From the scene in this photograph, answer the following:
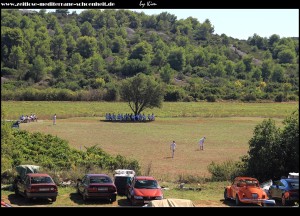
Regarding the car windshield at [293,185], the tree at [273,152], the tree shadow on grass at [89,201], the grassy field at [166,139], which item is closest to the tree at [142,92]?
the grassy field at [166,139]

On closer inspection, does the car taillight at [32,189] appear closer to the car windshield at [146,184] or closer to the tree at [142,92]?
the car windshield at [146,184]

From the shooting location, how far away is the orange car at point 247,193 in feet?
57.8

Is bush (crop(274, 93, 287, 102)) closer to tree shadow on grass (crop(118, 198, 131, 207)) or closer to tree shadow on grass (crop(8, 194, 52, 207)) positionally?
tree shadow on grass (crop(118, 198, 131, 207))

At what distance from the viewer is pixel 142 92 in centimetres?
7738

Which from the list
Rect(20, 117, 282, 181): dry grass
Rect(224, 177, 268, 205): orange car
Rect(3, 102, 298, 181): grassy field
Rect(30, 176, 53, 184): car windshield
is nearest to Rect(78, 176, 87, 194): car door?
Rect(30, 176, 53, 184): car windshield

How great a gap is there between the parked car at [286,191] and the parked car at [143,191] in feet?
13.4

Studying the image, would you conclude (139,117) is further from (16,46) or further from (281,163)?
(16,46)

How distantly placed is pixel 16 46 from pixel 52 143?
128 m

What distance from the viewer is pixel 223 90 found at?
127m

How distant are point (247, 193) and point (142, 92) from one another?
60.0 m

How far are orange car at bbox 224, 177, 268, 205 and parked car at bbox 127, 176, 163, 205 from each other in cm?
263

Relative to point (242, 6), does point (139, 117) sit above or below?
below
